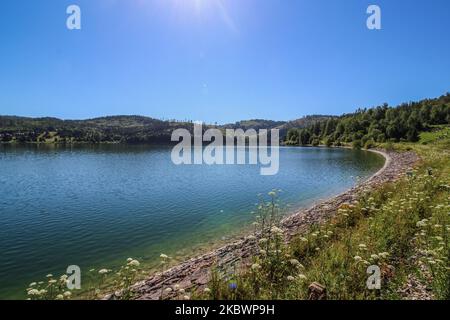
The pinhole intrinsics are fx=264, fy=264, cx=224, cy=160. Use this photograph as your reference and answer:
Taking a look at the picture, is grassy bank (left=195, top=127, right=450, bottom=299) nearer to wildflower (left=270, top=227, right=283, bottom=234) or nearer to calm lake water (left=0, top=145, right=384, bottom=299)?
wildflower (left=270, top=227, right=283, bottom=234)

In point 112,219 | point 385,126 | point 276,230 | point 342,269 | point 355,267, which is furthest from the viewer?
point 385,126

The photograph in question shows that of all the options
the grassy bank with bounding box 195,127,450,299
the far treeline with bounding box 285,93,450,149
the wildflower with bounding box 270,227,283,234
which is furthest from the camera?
the far treeline with bounding box 285,93,450,149

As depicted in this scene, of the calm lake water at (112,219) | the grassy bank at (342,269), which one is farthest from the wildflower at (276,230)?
the calm lake water at (112,219)

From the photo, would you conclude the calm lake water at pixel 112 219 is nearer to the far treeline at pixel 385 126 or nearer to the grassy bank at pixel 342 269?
the grassy bank at pixel 342 269

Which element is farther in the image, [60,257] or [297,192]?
[297,192]

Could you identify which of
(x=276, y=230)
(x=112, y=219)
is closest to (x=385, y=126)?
(x=112, y=219)

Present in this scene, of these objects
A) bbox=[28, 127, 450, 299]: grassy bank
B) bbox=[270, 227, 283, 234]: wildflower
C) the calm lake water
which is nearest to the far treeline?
the calm lake water

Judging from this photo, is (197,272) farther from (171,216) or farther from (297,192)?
(297,192)

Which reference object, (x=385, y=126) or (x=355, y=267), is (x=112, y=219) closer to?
(x=355, y=267)

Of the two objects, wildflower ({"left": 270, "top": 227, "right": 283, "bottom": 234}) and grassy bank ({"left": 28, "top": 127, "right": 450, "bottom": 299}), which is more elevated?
wildflower ({"left": 270, "top": 227, "right": 283, "bottom": 234})
